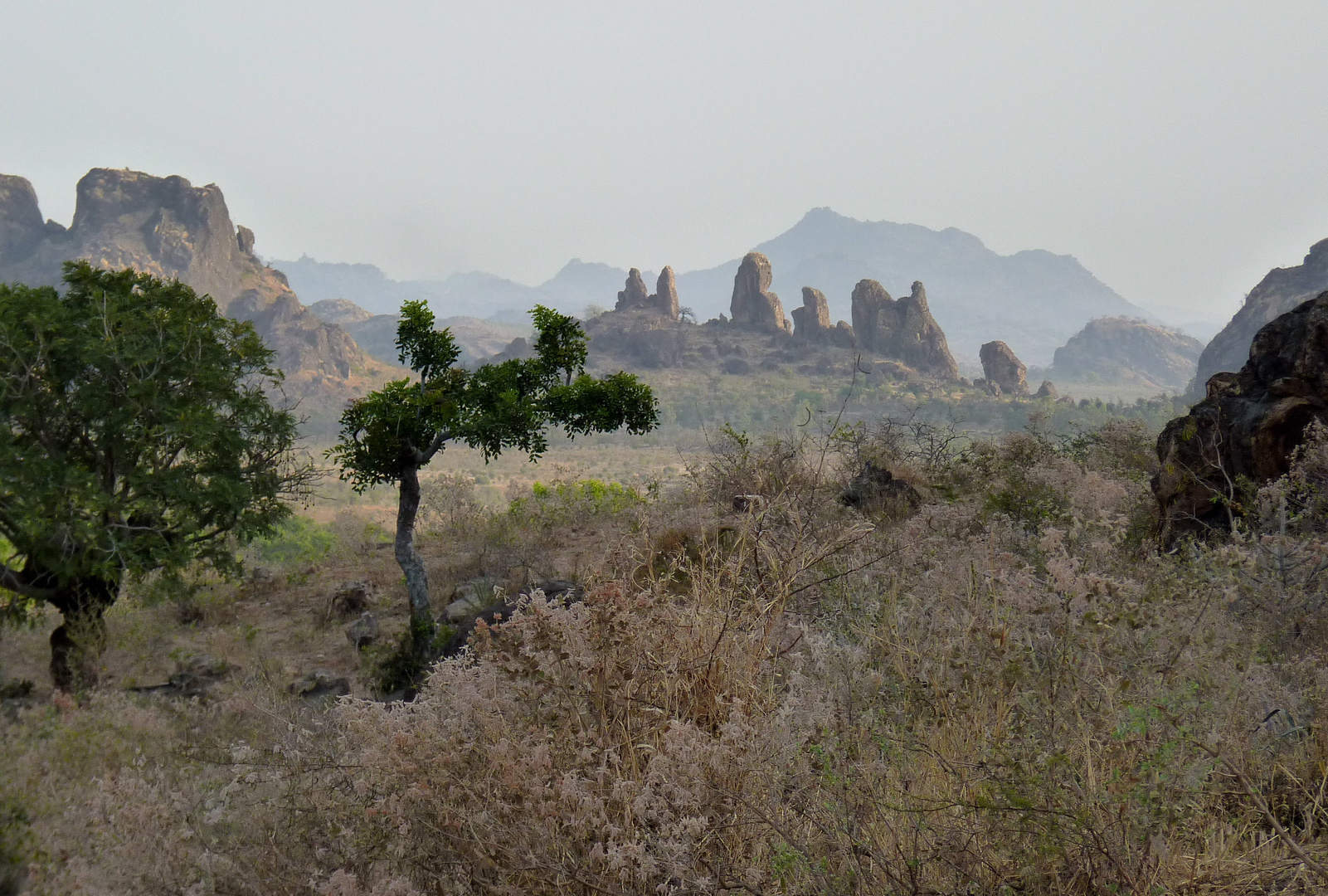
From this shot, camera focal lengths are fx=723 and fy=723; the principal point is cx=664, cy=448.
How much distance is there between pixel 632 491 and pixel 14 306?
9.80 m

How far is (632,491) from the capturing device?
1488 cm

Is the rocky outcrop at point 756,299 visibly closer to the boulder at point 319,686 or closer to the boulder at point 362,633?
the boulder at point 362,633

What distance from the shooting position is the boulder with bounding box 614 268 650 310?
12794 cm

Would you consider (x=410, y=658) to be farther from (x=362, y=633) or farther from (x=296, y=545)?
(x=296, y=545)

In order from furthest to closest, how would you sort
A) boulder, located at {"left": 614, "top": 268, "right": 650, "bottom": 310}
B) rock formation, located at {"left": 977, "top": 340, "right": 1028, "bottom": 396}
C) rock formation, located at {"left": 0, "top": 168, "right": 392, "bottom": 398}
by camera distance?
boulder, located at {"left": 614, "top": 268, "right": 650, "bottom": 310} → rock formation, located at {"left": 0, "top": 168, "right": 392, "bottom": 398} → rock formation, located at {"left": 977, "top": 340, "right": 1028, "bottom": 396}

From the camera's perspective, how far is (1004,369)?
333ft

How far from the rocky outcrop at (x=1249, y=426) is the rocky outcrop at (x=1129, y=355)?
184475 mm

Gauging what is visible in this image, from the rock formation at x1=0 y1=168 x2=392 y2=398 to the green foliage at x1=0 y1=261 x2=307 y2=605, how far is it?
108 m

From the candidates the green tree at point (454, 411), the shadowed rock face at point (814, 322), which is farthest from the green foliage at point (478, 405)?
the shadowed rock face at point (814, 322)

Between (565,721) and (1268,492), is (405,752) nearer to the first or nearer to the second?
→ (565,721)

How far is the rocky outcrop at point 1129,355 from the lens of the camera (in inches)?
6663

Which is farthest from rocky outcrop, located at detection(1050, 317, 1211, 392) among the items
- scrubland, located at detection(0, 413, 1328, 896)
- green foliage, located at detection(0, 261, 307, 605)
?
scrubland, located at detection(0, 413, 1328, 896)

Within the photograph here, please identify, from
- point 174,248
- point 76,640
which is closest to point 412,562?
point 76,640

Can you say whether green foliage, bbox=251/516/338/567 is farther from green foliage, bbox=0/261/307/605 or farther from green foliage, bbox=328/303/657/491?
green foliage, bbox=328/303/657/491
